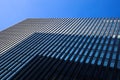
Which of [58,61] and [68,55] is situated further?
[68,55]

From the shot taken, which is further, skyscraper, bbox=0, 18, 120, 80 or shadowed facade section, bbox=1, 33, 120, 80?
skyscraper, bbox=0, 18, 120, 80

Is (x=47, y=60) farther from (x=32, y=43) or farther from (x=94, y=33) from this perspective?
(x=94, y=33)

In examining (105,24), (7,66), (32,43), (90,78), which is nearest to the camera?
(90,78)

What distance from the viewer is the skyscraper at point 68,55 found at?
54037mm

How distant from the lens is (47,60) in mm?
65312

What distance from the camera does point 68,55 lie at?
67.5m

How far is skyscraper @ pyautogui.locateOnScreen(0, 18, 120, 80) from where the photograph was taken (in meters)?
54.0

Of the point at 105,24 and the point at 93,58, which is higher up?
the point at 93,58

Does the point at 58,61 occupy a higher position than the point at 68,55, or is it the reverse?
the point at 58,61

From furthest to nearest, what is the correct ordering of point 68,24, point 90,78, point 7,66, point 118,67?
point 68,24, point 7,66, point 118,67, point 90,78

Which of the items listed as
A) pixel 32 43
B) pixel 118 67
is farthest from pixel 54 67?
pixel 32 43

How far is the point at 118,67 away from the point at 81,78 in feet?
35.6

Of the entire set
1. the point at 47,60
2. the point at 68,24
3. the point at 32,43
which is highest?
the point at 47,60

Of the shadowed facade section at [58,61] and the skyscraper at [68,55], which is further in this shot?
the skyscraper at [68,55]
